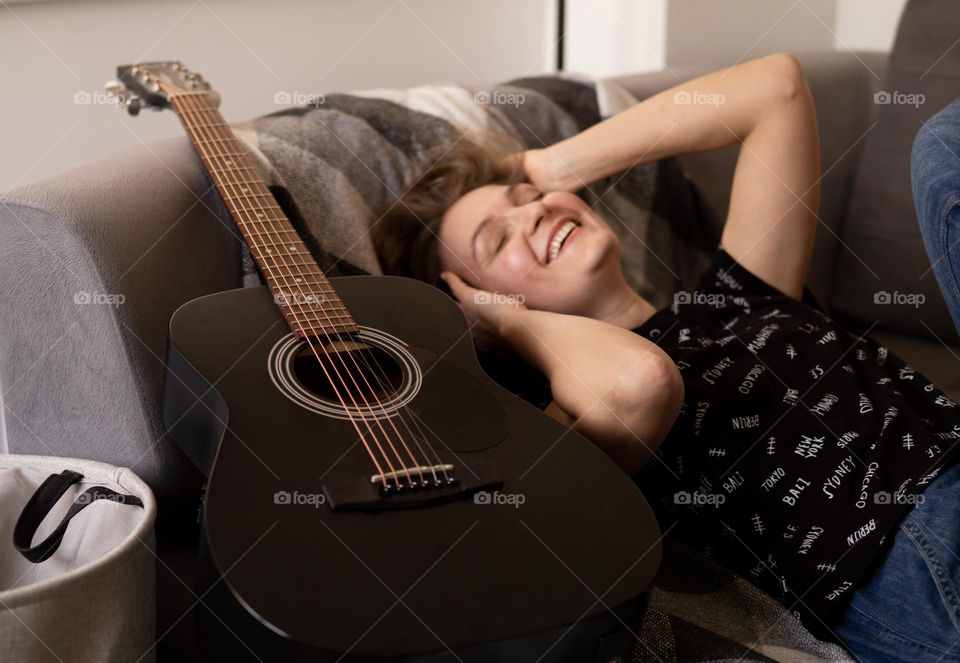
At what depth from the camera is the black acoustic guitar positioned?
2.40ft

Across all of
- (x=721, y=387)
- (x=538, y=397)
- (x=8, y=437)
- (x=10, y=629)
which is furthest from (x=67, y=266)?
(x=721, y=387)

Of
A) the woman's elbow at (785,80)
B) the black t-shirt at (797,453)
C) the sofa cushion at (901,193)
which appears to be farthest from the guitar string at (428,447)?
the sofa cushion at (901,193)

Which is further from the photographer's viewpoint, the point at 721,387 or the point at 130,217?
the point at 721,387

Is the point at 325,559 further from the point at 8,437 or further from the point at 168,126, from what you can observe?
the point at 168,126

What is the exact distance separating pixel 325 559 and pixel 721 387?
622 mm

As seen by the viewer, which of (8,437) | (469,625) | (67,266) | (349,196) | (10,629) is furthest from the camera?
(349,196)

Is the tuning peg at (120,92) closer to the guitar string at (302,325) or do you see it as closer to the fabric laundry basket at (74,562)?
the guitar string at (302,325)

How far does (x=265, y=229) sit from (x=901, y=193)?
117 centimetres

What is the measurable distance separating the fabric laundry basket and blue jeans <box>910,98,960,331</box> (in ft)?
2.86

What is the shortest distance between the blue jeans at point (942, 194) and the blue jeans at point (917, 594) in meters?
0.22

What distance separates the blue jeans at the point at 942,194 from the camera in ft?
3.26

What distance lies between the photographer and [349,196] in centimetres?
134

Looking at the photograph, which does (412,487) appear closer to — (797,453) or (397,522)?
(397,522)

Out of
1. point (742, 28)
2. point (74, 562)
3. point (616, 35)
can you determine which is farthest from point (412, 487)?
point (742, 28)
